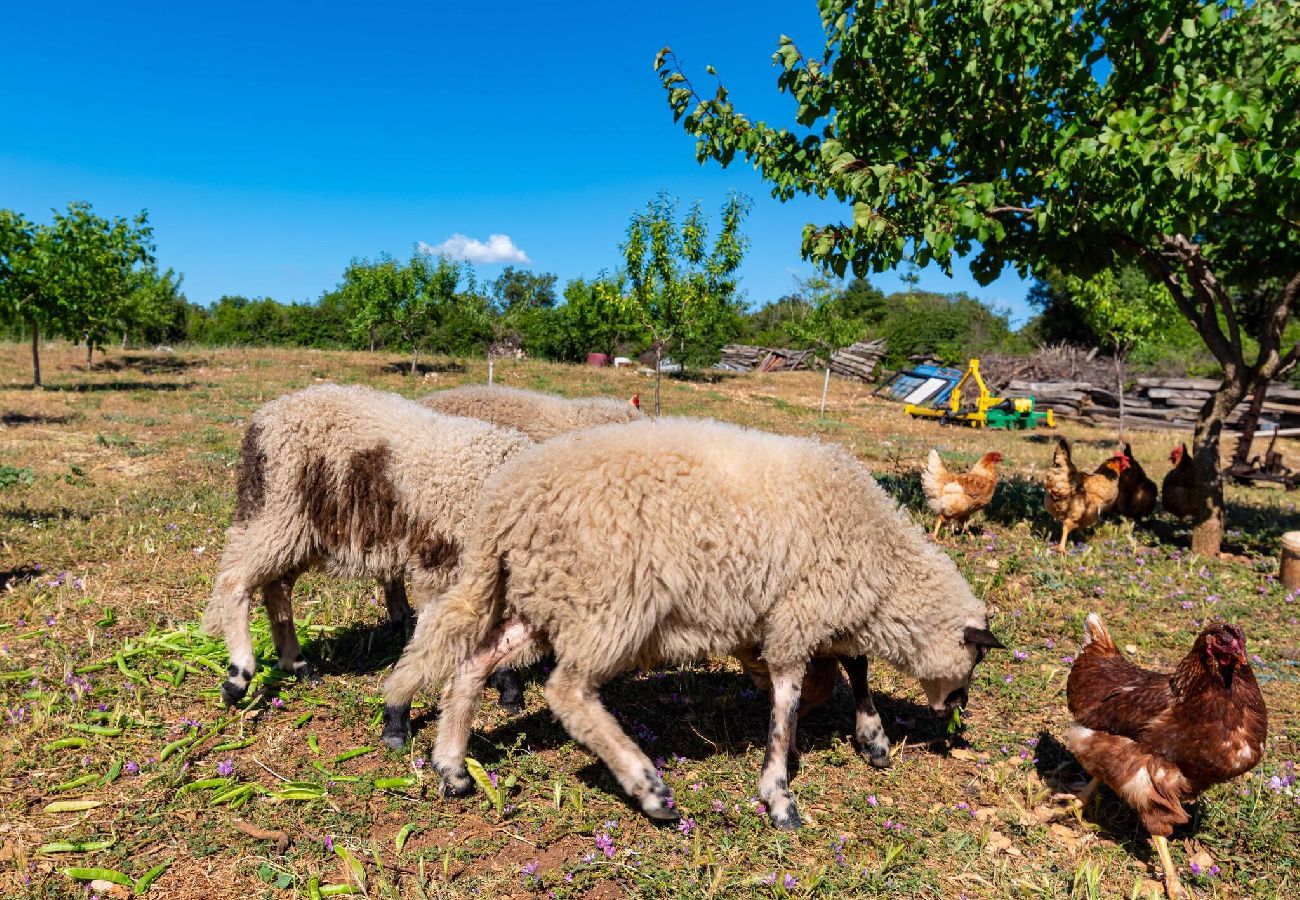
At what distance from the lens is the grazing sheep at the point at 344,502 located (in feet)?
15.3

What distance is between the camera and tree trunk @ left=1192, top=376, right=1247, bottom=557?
8297mm

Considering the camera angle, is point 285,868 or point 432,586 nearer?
point 285,868

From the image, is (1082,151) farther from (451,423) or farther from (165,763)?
(165,763)

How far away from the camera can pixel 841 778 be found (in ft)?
14.1

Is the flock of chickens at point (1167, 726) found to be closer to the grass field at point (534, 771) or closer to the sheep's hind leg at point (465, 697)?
the grass field at point (534, 771)

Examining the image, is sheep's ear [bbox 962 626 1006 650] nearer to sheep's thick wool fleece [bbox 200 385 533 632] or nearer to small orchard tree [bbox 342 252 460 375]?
sheep's thick wool fleece [bbox 200 385 533 632]

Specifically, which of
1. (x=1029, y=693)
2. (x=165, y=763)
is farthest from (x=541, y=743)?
(x=1029, y=693)

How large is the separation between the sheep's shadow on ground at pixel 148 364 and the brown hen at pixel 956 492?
26732 millimetres

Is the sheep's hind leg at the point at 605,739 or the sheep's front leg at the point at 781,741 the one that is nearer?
the sheep's hind leg at the point at 605,739

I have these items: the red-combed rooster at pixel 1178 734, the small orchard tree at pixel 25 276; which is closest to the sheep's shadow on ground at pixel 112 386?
the small orchard tree at pixel 25 276

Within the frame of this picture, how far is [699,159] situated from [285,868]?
7.91 meters

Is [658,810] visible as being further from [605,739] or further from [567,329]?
[567,329]

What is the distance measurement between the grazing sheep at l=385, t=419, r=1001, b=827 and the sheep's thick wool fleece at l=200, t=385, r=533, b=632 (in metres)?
0.61

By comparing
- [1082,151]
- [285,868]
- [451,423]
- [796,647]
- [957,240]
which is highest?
[1082,151]
